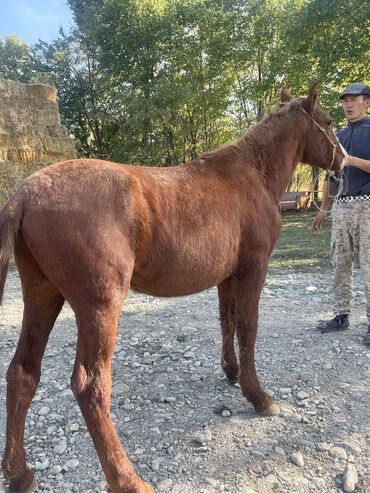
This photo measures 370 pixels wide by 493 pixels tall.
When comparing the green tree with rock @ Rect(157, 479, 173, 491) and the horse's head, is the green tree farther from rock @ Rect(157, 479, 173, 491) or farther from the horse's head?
rock @ Rect(157, 479, 173, 491)

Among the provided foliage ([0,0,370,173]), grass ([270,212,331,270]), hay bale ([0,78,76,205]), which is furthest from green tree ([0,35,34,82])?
grass ([270,212,331,270])

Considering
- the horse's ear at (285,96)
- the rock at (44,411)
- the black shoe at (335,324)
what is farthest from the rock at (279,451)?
the horse's ear at (285,96)

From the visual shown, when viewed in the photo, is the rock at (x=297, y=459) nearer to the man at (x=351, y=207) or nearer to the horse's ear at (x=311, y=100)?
the man at (x=351, y=207)

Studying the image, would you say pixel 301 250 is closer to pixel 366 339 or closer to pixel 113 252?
pixel 366 339

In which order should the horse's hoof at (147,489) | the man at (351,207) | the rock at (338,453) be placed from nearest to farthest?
the horse's hoof at (147,489), the rock at (338,453), the man at (351,207)

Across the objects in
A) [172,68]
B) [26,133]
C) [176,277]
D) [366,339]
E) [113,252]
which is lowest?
[366,339]

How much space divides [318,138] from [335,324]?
232 centimetres

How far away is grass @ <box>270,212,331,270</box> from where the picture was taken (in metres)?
7.98

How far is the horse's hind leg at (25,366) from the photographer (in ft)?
7.73

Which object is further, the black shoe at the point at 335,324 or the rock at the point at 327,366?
the black shoe at the point at 335,324

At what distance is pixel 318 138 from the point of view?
3471 mm

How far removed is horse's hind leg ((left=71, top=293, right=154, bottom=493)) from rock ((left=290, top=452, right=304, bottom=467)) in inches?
41.2

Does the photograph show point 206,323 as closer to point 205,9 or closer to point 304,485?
point 304,485

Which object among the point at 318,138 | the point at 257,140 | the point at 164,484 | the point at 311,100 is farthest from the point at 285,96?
the point at 164,484
